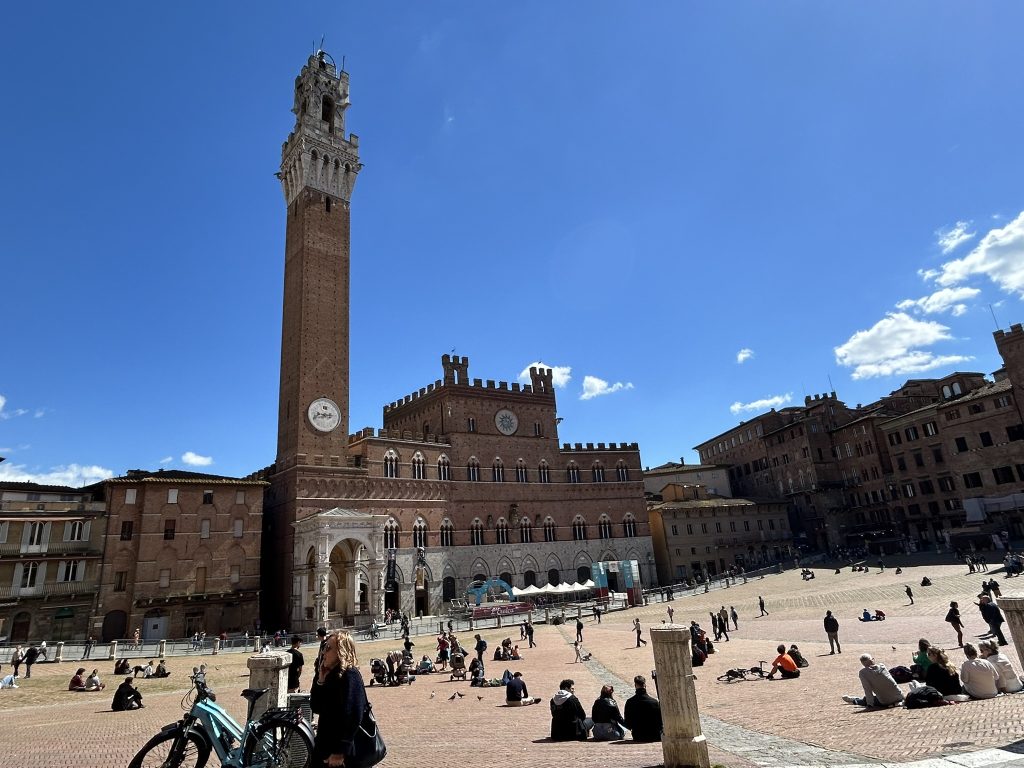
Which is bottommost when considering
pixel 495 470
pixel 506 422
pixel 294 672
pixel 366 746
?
pixel 366 746

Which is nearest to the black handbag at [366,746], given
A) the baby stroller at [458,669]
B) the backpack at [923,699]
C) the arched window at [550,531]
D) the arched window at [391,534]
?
the backpack at [923,699]

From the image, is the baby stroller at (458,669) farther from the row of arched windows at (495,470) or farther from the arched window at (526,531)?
the arched window at (526,531)

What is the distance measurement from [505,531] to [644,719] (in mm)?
41928

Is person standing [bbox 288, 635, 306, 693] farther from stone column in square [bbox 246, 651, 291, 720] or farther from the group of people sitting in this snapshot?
the group of people sitting

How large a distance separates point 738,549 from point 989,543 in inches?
775

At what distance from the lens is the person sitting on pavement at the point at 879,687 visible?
10508 mm

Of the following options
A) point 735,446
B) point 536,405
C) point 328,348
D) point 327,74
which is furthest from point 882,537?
point 327,74

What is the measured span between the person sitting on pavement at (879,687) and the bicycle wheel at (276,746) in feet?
31.2

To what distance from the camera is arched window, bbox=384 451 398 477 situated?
45.8 m

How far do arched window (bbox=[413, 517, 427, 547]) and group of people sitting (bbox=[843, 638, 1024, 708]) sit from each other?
124 feet

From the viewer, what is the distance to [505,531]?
50781 millimetres

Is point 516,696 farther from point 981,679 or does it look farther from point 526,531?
point 526,531

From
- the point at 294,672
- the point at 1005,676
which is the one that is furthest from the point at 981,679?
the point at 294,672

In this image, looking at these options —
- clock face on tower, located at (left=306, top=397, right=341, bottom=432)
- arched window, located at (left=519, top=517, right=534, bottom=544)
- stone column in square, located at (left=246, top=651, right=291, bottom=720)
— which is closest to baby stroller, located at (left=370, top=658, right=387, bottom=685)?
stone column in square, located at (left=246, top=651, right=291, bottom=720)
